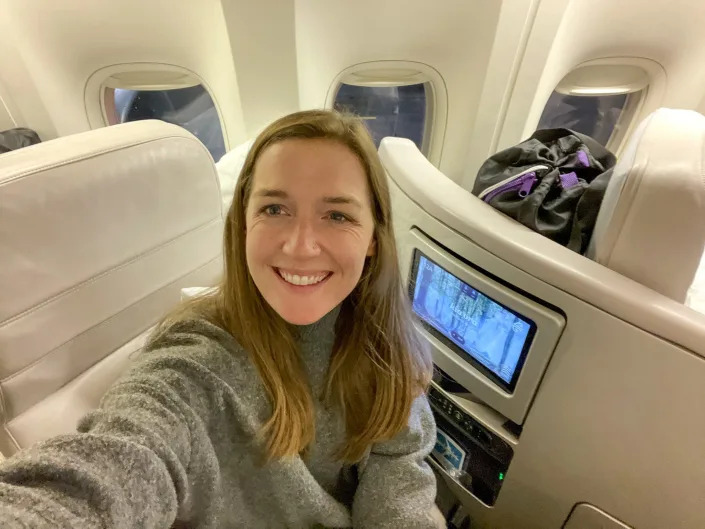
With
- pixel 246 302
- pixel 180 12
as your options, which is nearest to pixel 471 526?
pixel 246 302

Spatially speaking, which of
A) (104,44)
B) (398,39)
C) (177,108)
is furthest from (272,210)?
(177,108)

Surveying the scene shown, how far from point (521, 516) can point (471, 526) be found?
0.23m

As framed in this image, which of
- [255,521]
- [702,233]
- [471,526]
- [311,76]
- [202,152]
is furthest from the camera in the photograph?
[311,76]

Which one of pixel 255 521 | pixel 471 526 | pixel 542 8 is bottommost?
pixel 471 526

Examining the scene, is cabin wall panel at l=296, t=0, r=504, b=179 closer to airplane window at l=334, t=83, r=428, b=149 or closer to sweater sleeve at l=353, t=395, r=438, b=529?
airplane window at l=334, t=83, r=428, b=149

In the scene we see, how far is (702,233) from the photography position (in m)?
0.78

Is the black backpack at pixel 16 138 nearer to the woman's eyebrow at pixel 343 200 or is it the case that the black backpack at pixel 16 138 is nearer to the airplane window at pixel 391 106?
the airplane window at pixel 391 106

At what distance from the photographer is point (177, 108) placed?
8.15 feet

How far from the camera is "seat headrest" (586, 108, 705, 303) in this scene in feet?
2.54

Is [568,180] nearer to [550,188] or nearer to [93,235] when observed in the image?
[550,188]

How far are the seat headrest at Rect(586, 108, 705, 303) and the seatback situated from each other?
1 centimetres

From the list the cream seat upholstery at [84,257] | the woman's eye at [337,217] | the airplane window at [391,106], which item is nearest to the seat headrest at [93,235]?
the cream seat upholstery at [84,257]

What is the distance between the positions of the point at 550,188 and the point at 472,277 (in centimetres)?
28

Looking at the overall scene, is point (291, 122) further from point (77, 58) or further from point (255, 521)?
point (77, 58)
